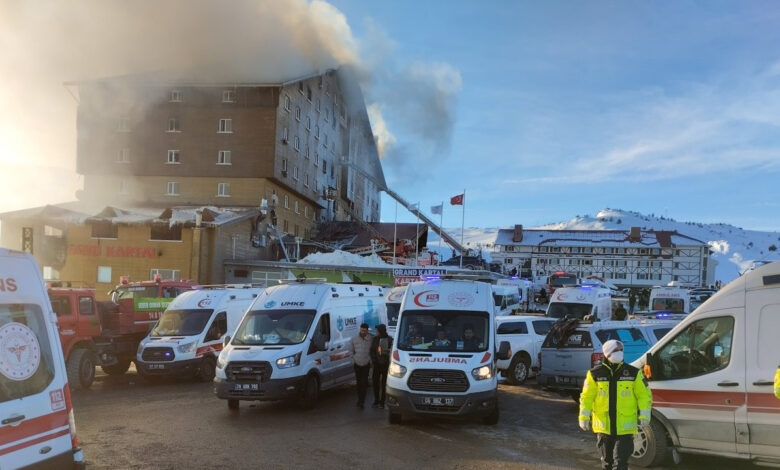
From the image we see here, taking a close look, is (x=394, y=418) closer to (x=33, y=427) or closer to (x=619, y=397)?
(x=619, y=397)

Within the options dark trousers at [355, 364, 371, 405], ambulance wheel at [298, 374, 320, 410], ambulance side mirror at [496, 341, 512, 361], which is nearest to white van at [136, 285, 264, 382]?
ambulance wheel at [298, 374, 320, 410]

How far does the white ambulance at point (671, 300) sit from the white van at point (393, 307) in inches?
592

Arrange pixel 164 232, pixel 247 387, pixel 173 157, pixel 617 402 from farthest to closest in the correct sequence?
pixel 173 157
pixel 164 232
pixel 247 387
pixel 617 402

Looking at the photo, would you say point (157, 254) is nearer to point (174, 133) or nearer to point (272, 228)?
point (272, 228)

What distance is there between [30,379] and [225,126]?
40.3m

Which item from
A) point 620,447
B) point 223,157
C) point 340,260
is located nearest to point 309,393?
point 620,447

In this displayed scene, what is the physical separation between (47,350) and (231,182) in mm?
38319

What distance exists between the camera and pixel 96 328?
14.7 m

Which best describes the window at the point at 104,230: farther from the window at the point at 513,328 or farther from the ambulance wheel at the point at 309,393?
the ambulance wheel at the point at 309,393

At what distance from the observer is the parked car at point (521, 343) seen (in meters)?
15.0

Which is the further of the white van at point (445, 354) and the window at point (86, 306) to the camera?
the window at point (86, 306)

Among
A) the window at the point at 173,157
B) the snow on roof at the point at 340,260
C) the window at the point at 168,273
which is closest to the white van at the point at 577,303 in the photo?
the snow on roof at the point at 340,260

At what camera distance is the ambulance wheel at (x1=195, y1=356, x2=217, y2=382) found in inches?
608

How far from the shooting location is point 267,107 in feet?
138
